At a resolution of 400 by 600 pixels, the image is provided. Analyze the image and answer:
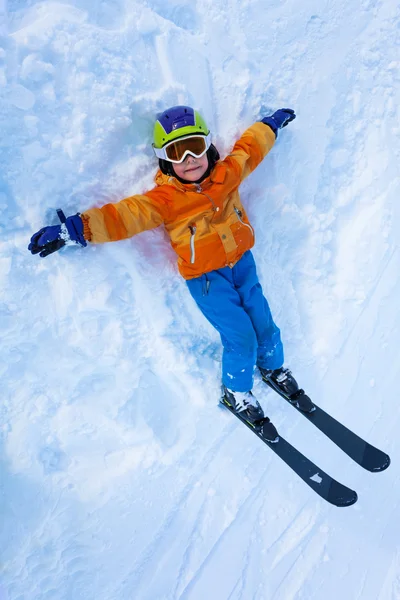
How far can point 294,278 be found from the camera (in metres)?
3.38

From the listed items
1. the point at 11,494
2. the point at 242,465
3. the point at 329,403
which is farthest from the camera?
the point at 329,403

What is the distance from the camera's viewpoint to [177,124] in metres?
2.62

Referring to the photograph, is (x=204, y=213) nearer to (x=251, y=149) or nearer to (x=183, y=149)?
(x=183, y=149)

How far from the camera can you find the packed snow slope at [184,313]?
2592 millimetres

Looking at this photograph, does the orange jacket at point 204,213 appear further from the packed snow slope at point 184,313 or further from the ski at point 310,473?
the ski at point 310,473

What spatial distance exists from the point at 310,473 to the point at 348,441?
1.19 feet

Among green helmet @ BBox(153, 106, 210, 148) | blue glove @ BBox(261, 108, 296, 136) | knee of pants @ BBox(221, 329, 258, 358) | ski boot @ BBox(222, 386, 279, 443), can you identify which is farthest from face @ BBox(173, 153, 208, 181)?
ski boot @ BBox(222, 386, 279, 443)

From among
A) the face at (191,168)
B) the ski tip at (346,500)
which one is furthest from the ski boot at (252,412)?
the face at (191,168)

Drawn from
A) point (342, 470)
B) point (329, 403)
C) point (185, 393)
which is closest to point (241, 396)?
point (185, 393)

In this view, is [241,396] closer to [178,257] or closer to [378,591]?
[178,257]

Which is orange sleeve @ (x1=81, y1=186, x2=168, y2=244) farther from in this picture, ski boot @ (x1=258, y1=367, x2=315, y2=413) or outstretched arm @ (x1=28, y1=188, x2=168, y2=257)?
ski boot @ (x1=258, y1=367, x2=315, y2=413)

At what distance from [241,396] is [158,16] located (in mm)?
2494

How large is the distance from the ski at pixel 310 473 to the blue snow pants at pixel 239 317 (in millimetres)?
356

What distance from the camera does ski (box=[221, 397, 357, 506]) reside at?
294cm
